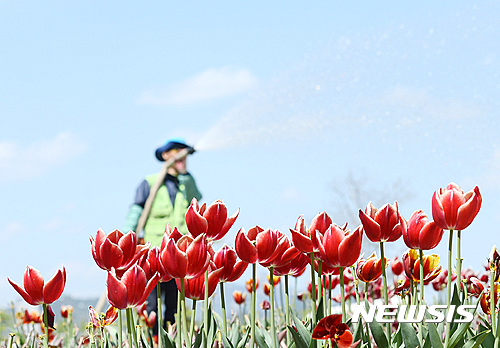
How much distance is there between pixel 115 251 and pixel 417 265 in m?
1.01

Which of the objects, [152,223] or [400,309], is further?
[152,223]

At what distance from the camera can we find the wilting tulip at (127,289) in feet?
4.81

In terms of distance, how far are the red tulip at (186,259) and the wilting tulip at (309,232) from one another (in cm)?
26

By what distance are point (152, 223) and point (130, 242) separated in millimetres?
4044

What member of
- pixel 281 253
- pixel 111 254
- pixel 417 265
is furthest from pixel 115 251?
pixel 417 265

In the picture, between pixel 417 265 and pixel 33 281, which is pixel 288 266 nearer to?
pixel 417 265

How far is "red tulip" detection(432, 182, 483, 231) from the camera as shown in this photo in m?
1.56

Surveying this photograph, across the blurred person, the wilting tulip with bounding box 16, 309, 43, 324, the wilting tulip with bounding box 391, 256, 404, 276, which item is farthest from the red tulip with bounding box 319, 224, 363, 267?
the blurred person

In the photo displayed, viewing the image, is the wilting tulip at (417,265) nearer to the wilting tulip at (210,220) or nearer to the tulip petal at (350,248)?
the tulip petal at (350,248)

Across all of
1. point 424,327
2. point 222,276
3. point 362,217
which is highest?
point 362,217

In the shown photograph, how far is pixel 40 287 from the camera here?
1.66 m

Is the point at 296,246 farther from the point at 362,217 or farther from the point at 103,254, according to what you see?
the point at 103,254

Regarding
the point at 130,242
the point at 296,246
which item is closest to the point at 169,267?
the point at 130,242

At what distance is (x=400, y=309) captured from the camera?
1.66 m
